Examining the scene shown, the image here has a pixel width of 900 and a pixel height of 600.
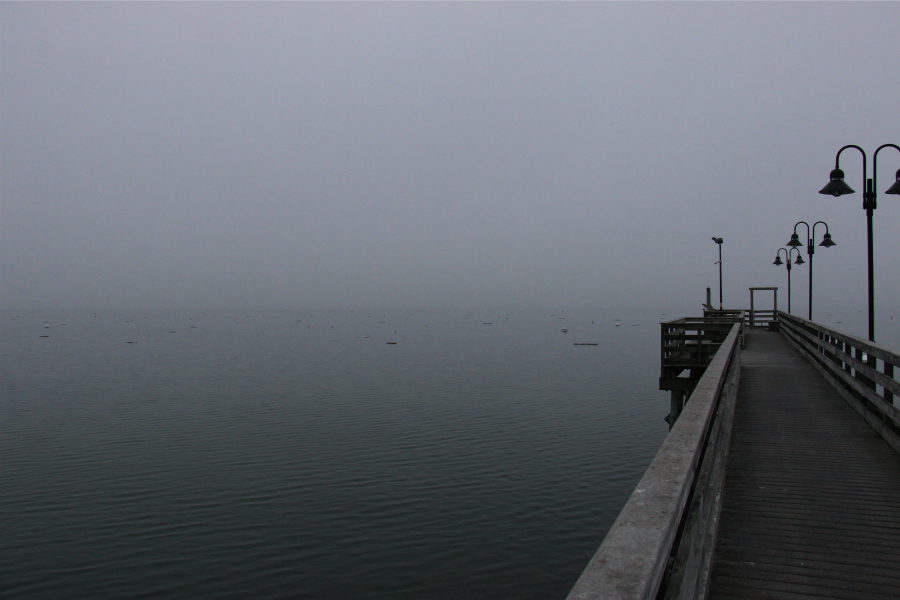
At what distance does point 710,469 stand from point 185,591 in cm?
846

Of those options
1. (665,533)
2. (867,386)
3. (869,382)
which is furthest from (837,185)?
(665,533)

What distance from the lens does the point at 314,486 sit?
15.0 meters

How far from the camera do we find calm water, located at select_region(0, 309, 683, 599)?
10.3 metres

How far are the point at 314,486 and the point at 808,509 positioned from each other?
1173cm

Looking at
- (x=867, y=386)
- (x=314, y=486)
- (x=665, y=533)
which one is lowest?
(x=314, y=486)

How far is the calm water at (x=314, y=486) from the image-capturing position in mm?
10263

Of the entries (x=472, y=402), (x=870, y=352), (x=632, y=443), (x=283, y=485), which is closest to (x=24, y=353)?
(x=472, y=402)

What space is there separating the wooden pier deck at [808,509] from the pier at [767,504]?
0.04 ft

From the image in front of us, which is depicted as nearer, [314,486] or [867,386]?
[867,386]

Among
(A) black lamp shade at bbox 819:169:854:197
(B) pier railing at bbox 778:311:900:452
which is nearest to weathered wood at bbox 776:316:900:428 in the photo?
(B) pier railing at bbox 778:311:900:452

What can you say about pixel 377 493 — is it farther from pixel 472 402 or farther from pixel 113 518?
pixel 472 402

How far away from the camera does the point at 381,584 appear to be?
390 inches

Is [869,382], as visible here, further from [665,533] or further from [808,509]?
[665,533]

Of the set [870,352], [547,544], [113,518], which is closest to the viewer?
[870,352]
